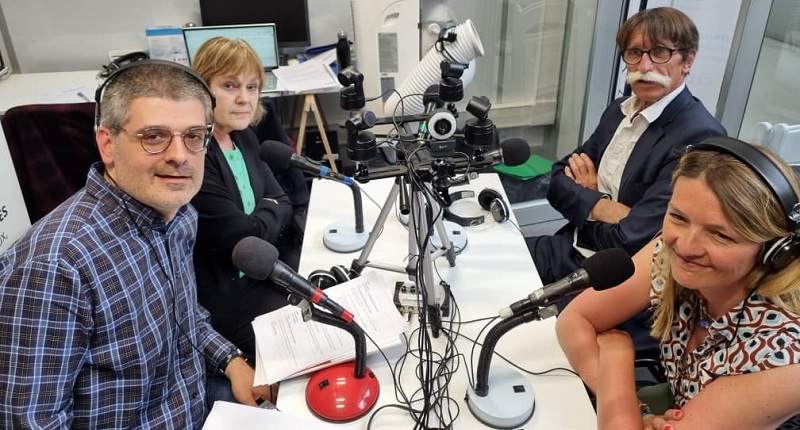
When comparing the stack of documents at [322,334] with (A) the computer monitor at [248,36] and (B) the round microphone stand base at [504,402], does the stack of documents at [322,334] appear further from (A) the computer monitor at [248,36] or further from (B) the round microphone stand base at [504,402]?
(A) the computer monitor at [248,36]

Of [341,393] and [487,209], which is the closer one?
[341,393]

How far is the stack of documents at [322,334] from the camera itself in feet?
3.82

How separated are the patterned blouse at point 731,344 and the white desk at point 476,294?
0.67ft

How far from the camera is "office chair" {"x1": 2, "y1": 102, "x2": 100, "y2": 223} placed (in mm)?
1797

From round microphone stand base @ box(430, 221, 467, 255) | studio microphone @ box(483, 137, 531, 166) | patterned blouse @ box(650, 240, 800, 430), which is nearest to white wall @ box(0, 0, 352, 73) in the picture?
round microphone stand base @ box(430, 221, 467, 255)

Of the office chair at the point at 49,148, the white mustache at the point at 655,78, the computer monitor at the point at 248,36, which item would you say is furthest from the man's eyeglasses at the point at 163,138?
the computer monitor at the point at 248,36

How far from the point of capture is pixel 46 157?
1860 mm

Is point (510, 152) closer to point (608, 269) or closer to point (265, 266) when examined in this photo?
point (608, 269)

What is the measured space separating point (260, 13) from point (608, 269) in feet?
9.03

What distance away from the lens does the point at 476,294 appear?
1432mm

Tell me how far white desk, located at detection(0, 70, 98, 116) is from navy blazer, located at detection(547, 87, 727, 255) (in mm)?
2378

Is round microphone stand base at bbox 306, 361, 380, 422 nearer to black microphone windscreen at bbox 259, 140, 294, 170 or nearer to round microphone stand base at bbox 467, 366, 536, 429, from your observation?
round microphone stand base at bbox 467, 366, 536, 429

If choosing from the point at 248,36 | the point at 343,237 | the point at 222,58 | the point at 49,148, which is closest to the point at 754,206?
the point at 343,237

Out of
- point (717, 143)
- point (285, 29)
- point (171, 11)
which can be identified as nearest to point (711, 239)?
point (717, 143)
